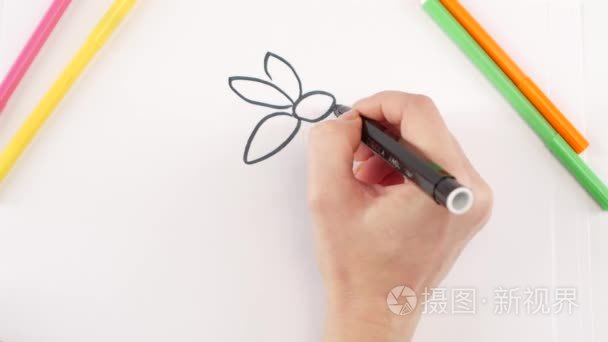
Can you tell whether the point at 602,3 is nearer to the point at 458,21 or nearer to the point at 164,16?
the point at 458,21

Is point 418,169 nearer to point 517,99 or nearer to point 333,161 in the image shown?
point 333,161

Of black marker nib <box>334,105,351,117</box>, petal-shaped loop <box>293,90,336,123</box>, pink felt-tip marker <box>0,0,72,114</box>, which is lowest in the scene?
black marker nib <box>334,105,351,117</box>

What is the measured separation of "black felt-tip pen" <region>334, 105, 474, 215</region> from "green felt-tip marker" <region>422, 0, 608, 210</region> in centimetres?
15

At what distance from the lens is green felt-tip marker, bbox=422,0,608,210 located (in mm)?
613

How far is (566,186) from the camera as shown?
2.07ft

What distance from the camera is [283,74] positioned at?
1.89ft

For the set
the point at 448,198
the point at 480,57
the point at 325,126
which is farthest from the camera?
the point at 480,57

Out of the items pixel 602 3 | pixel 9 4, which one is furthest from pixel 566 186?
pixel 9 4

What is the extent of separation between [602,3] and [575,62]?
0.09 m

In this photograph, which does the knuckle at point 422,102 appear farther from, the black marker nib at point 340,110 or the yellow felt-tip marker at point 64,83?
the yellow felt-tip marker at point 64,83

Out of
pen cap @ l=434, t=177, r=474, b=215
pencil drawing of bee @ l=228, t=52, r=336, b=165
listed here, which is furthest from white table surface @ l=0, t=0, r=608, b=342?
pen cap @ l=434, t=177, r=474, b=215

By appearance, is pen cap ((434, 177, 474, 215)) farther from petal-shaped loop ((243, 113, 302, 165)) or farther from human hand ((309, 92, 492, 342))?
petal-shaped loop ((243, 113, 302, 165))

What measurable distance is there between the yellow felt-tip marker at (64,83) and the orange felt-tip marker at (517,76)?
0.33m

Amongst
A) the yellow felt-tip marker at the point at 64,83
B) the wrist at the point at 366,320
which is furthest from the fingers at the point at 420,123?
the yellow felt-tip marker at the point at 64,83
